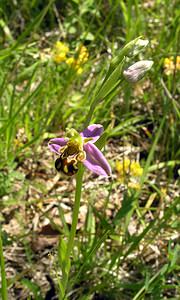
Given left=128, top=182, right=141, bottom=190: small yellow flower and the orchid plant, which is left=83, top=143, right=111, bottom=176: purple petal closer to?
the orchid plant

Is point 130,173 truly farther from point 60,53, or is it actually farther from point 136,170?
point 60,53

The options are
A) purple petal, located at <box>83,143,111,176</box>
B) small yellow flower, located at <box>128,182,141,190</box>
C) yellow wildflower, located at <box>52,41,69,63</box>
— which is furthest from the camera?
yellow wildflower, located at <box>52,41,69,63</box>

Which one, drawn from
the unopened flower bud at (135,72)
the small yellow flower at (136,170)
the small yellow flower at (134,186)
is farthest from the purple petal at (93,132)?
the small yellow flower at (136,170)

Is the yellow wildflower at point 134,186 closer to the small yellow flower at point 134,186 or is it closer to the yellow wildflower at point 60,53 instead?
the small yellow flower at point 134,186

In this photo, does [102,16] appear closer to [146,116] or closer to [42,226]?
[146,116]

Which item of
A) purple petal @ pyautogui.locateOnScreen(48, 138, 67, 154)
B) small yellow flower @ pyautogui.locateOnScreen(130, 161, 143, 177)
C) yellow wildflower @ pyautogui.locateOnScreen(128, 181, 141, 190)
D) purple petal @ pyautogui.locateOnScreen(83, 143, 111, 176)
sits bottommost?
yellow wildflower @ pyautogui.locateOnScreen(128, 181, 141, 190)

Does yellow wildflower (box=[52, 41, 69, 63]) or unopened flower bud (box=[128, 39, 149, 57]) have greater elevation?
unopened flower bud (box=[128, 39, 149, 57])

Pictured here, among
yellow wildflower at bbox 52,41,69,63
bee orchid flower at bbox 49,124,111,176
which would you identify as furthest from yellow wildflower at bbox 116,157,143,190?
bee orchid flower at bbox 49,124,111,176

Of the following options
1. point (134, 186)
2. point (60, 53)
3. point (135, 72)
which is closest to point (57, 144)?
point (135, 72)
